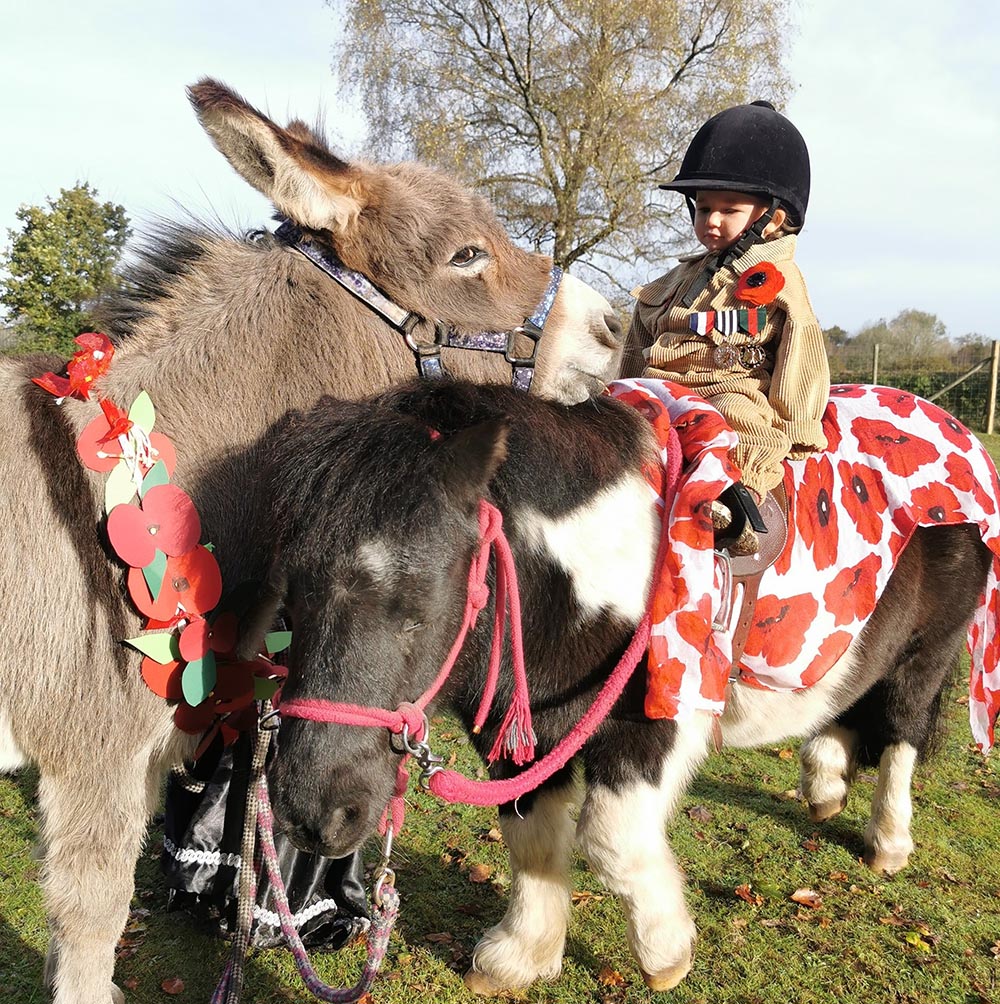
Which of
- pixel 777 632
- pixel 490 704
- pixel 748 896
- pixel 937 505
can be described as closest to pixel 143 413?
pixel 490 704

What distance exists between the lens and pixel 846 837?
13.8 feet

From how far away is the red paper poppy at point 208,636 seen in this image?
218 centimetres

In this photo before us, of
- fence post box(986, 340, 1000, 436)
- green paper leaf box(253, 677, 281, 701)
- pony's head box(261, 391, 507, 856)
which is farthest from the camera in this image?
fence post box(986, 340, 1000, 436)

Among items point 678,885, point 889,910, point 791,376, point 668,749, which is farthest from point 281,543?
point 889,910

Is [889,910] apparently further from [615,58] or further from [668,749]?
[615,58]

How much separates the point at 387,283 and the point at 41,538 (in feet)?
4.00

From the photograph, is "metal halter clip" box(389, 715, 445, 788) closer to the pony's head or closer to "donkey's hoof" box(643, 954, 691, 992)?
the pony's head

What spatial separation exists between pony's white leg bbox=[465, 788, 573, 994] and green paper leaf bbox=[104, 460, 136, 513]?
1.77 m

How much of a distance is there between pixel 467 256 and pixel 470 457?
38.8 inches

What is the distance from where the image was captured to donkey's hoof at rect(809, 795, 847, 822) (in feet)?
13.9

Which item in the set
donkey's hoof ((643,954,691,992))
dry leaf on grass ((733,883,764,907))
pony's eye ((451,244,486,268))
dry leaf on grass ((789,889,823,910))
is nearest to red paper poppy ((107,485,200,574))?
pony's eye ((451,244,486,268))

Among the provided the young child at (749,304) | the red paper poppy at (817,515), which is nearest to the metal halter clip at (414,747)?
the young child at (749,304)

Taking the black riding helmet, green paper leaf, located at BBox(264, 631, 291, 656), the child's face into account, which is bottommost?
green paper leaf, located at BBox(264, 631, 291, 656)

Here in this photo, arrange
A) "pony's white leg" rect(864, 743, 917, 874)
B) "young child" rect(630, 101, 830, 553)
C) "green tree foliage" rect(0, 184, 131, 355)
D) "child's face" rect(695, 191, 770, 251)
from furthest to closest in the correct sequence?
"green tree foliage" rect(0, 184, 131, 355), "pony's white leg" rect(864, 743, 917, 874), "child's face" rect(695, 191, 770, 251), "young child" rect(630, 101, 830, 553)
